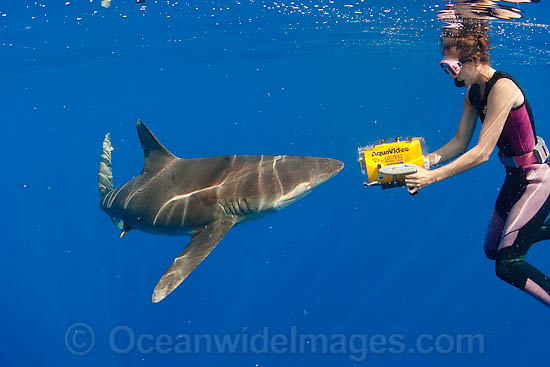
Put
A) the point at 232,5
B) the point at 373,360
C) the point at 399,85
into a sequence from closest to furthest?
the point at 373,360 → the point at 232,5 → the point at 399,85

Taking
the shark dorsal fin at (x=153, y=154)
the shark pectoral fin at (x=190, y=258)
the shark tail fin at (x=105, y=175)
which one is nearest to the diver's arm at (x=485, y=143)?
the shark pectoral fin at (x=190, y=258)

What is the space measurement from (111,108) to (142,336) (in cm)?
4871

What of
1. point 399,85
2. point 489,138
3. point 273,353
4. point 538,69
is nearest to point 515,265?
point 489,138

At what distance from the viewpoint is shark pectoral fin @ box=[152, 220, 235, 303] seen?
14.1 feet

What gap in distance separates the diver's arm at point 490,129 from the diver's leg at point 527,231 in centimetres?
123

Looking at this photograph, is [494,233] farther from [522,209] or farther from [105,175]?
[105,175]

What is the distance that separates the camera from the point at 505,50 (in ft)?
57.4

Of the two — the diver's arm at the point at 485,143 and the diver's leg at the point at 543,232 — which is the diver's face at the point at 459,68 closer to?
the diver's arm at the point at 485,143

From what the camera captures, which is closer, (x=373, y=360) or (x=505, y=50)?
(x=373, y=360)

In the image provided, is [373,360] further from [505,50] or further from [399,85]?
[399,85]

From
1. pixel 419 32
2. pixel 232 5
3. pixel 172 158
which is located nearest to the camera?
pixel 172 158

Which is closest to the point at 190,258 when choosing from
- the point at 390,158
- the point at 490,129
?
the point at 390,158

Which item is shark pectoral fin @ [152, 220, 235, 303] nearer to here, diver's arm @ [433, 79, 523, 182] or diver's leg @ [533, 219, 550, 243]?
diver's arm @ [433, 79, 523, 182]

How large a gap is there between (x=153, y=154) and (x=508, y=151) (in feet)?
18.4
